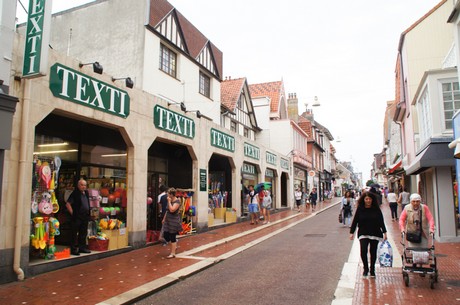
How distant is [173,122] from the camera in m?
11.6

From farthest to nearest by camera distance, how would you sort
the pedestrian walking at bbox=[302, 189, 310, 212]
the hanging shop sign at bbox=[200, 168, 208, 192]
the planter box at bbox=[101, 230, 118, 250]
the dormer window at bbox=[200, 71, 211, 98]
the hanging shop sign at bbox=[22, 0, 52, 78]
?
the pedestrian walking at bbox=[302, 189, 310, 212]
the dormer window at bbox=[200, 71, 211, 98]
the hanging shop sign at bbox=[200, 168, 208, 192]
the planter box at bbox=[101, 230, 118, 250]
the hanging shop sign at bbox=[22, 0, 52, 78]

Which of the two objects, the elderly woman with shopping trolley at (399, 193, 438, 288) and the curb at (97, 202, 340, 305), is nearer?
the curb at (97, 202, 340, 305)

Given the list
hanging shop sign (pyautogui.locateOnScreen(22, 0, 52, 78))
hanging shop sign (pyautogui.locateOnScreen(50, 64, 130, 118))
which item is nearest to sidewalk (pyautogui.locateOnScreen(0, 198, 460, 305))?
hanging shop sign (pyautogui.locateOnScreen(50, 64, 130, 118))

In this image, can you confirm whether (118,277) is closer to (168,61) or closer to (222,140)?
(222,140)

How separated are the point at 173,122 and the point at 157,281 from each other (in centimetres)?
635

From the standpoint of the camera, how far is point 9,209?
20.5 feet

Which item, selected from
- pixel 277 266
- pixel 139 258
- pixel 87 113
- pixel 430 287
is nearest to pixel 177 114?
pixel 87 113

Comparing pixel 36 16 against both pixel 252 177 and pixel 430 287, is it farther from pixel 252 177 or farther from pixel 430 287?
pixel 252 177

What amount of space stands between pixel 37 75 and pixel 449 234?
11498 millimetres

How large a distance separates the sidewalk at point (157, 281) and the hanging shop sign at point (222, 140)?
245 inches

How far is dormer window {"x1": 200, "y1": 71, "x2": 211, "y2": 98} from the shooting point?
18138 millimetres

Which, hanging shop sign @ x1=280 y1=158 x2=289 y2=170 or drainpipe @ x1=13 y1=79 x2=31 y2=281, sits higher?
hanging shop sign @ x1=280 y1=158 x2=289 y2=170

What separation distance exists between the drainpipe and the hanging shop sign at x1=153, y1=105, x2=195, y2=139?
4.30 meters

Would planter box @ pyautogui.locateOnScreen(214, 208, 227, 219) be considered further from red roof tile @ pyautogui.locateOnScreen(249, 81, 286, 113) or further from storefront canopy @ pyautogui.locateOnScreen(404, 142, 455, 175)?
red roof tile @ pyautogui.locateOnScreen(249, 81, 286, 113)
